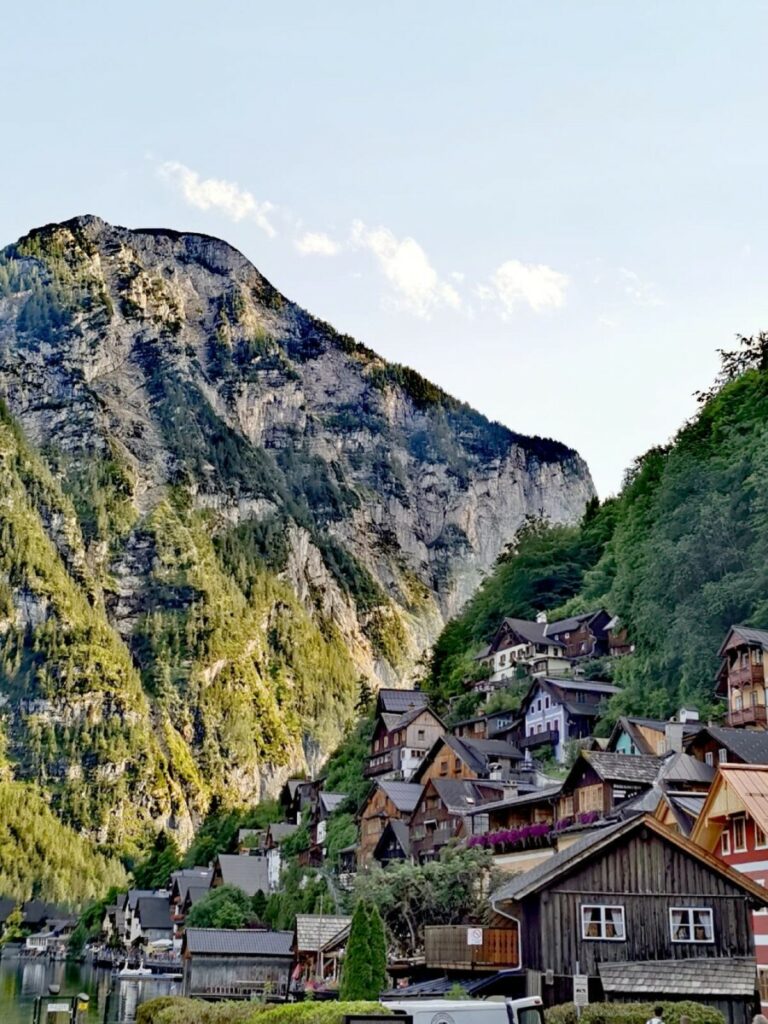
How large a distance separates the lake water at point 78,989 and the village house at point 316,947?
9.36 metres

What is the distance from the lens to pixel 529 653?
101 meters

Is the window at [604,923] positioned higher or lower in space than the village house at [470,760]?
lower

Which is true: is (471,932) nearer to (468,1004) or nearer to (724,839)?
(724,839)

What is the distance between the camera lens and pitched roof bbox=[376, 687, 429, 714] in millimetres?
101812

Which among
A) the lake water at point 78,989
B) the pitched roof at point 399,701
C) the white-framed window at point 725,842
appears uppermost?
the pitched roof at point 399,701

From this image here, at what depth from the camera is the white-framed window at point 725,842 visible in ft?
127

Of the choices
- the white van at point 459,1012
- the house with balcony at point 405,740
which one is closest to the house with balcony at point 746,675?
the house with balcony at point 405,740

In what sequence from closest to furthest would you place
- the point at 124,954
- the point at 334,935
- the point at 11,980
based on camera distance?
the point at 334,935 < the point at 11,980 < the point at 124,954

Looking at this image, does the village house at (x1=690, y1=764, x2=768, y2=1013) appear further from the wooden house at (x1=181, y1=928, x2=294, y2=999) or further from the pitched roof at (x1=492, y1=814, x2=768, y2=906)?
the wooden house at (x1=181, y1=928, x2=294, y2=999)

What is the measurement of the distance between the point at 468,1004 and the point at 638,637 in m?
59.8

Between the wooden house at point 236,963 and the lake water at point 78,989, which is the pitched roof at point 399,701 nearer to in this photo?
the lake water at point 78,989

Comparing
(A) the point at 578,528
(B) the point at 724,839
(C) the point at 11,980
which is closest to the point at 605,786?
(B) the point at 724,839

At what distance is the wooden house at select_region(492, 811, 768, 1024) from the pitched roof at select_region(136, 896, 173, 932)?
3797 inches

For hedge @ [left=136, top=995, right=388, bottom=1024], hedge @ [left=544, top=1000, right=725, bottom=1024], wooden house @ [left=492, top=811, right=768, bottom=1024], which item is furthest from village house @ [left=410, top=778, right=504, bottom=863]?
hedge @ [left=544, top=1000, right=725, bottom=1024]
